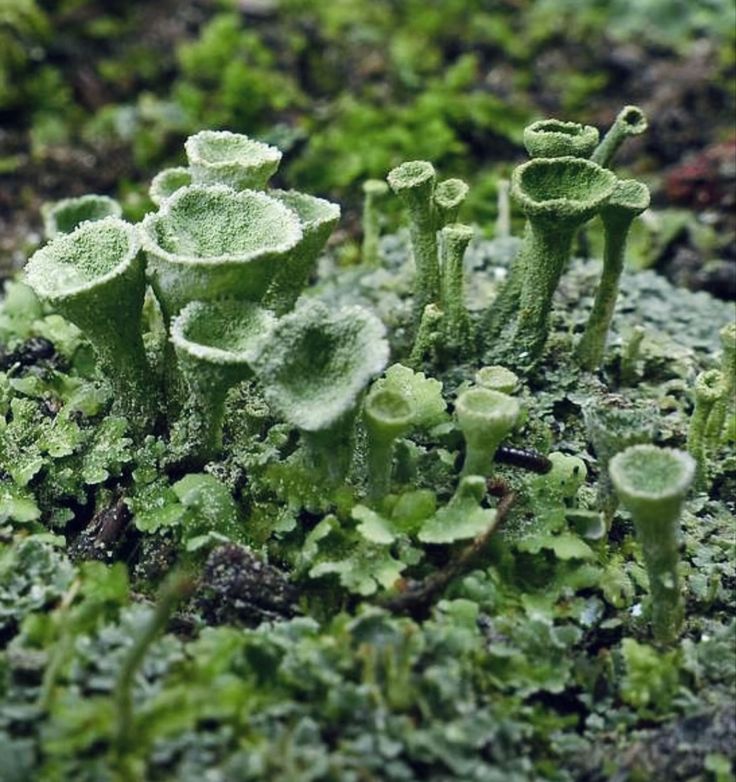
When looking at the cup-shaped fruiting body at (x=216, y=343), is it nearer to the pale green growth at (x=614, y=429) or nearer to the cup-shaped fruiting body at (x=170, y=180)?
the cup-shaped fruiting body at (x=170, y=180)

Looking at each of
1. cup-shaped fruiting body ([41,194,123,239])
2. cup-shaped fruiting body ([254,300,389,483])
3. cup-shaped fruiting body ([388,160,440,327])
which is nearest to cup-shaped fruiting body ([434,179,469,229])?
cup-shaped fruiting body ([388,160,440,327])

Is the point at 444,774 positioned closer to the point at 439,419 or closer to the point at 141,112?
the point at 439,419

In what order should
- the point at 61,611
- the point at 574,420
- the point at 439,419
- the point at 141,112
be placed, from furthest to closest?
1. the point at 141,112
2. the point at 574,420
3. the point at 439,419
4. the point at 61,611

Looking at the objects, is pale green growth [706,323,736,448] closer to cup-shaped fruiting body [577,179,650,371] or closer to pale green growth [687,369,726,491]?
pale green growth [687,369,726,491]

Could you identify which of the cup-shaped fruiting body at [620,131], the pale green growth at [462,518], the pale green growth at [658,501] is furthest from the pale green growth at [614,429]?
the cup-shaped fruiting body at [620,131]

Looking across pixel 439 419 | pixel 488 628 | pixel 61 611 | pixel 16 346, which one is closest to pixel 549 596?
pixel 488 628
